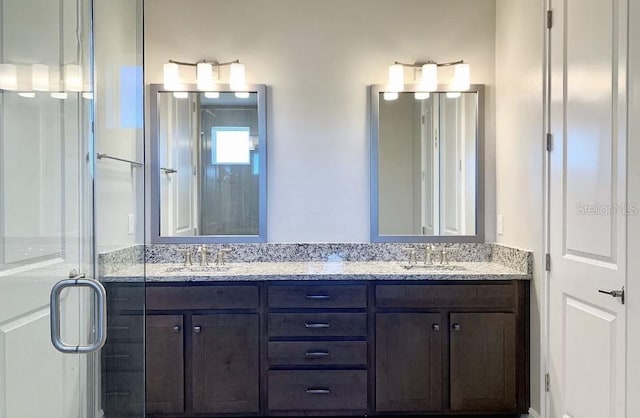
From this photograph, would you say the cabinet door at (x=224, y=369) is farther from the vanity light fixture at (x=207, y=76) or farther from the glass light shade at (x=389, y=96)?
the glass light shade at (x=389, y=96)

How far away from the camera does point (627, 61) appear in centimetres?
165

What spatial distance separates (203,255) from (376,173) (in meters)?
1.25

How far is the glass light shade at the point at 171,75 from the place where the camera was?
110 inches

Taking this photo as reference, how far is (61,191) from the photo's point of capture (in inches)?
74.7

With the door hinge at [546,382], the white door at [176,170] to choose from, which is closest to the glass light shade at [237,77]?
the white door at [176,170]

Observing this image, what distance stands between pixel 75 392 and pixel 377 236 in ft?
6.12

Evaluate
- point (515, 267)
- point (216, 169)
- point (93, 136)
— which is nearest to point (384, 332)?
point (515, 267)

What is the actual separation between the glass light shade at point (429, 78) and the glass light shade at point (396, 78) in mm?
132

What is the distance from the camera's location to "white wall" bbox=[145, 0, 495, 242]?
2.86 m

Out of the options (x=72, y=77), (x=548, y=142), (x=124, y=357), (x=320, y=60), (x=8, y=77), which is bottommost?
(x=124, y=357)

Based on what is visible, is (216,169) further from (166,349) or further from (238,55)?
(166,349)

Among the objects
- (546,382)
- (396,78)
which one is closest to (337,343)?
(546,382)

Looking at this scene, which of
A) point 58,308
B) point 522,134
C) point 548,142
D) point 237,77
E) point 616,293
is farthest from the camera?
point 237,77

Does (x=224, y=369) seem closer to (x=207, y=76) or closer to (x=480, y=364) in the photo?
(x=480, y=364)
